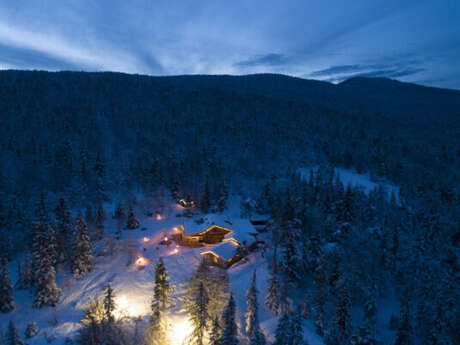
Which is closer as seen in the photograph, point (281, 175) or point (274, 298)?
point (274, 298)

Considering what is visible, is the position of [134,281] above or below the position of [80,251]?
below

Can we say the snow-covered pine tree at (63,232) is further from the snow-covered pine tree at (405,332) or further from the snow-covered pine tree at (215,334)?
the snow-covered pine tree at (405,332)

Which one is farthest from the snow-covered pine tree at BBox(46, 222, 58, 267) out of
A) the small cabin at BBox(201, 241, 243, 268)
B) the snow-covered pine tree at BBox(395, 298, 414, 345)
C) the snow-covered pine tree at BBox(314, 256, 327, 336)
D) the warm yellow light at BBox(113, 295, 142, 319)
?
the snow-covered pine tree at BBox(395, 298, 414, 345)

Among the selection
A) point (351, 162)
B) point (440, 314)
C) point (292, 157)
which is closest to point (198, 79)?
point (292, 157)

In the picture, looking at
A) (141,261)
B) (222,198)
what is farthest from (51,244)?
(222,198)

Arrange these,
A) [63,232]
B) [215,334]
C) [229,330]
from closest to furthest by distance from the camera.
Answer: [229,330] → [215,334] → [63,232]

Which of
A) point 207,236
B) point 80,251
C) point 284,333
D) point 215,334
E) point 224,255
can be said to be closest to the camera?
point 284,333

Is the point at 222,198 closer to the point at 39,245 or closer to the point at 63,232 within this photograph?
the point at 63,232

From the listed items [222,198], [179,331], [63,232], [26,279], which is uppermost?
[222,198]
